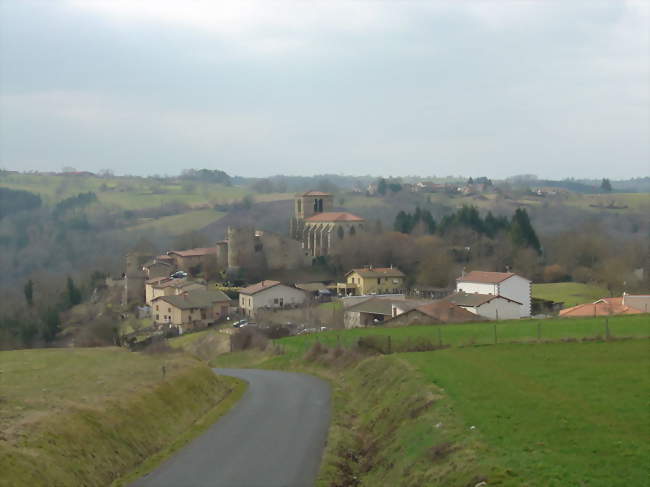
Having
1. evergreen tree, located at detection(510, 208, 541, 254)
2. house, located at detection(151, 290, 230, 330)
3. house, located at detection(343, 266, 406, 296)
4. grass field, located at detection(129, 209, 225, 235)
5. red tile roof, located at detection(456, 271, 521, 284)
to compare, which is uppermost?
evergreen tree, located at detection(510, 208, 541, 254)

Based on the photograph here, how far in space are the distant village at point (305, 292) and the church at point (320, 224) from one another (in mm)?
143

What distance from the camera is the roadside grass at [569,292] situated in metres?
67.9

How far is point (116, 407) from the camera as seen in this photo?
2188 cm

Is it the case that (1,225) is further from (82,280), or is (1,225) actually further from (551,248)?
(551,248)

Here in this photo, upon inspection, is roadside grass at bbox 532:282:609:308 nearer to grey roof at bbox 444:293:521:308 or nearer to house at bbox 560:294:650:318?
grey roof at bbox 444:293:521:308

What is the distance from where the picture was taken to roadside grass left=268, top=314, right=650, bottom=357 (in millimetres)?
35125

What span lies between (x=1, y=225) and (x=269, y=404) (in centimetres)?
15873

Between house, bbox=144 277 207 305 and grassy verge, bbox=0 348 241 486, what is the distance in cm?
4947

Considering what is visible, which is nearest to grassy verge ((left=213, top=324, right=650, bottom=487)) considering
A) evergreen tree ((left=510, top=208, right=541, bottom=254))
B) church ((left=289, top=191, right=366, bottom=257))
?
evergreen tree ((left=510, top=208, right=541, bottom=254))

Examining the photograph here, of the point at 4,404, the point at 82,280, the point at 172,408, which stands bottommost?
the point at 82,280

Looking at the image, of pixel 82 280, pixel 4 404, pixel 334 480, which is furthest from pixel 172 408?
pixel 82 280

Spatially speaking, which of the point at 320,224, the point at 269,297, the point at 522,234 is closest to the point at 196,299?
the point at 269,297

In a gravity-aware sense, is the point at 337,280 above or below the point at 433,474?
below

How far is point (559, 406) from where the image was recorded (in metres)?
18.5
